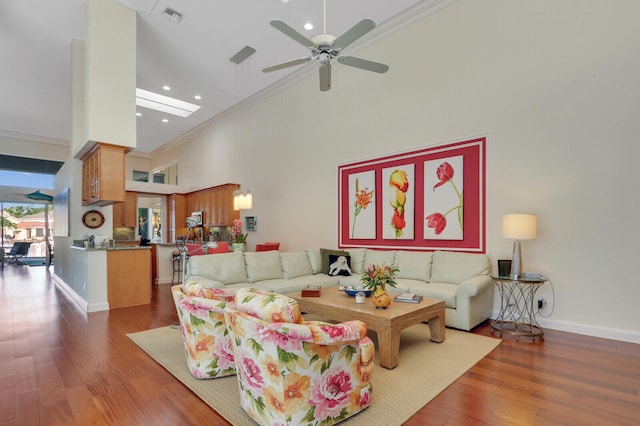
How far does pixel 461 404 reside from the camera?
7.60ft

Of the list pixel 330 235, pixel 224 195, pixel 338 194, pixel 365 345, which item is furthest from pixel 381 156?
pixel 224 195

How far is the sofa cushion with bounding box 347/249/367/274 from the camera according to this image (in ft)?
18.4

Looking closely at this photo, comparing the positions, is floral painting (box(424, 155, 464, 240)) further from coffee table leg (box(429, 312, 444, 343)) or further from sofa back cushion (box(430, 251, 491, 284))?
coffee table leg (box(429, 312, 444, 343))

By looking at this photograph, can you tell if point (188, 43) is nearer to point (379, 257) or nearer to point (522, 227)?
point (379, 257)

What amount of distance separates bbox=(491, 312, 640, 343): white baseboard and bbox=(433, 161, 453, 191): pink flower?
2.14 m

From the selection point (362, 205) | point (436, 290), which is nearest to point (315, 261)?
point (362, 205)

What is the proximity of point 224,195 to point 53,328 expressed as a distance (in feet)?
17.4

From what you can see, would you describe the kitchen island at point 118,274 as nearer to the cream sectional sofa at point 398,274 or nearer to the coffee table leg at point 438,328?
the cream sectional sofa at point 398,274

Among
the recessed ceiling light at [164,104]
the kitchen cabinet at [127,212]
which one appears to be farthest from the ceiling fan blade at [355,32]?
the kitchen cabinet at [127,212]

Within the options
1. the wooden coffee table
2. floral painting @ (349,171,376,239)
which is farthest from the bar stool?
the wooden coffee table

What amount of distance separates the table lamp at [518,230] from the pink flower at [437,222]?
113cm

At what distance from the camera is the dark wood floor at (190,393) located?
217 centimetres

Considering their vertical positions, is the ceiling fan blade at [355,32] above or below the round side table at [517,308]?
above

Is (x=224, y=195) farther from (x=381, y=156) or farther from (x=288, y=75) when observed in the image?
(x=381, y=156)
